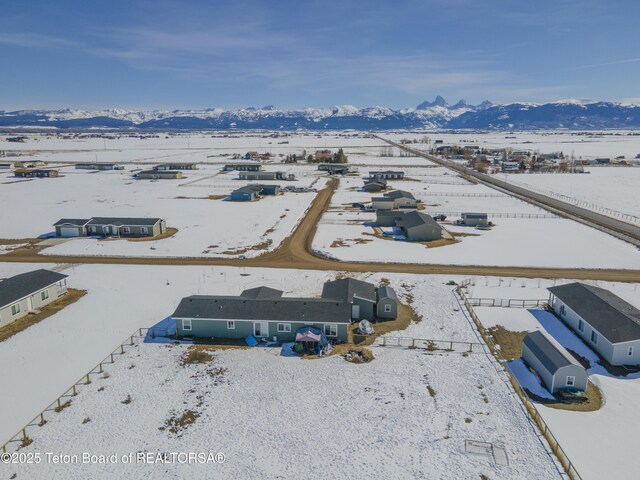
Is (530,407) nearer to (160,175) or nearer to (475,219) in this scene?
(475,219)

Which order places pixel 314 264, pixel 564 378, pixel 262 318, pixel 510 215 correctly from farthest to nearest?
1. pixel 510 215
2. pixel 314 264
3. pixel 262 318
4. pixel 564 378

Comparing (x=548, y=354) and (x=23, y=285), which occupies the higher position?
(x=23, y=285)

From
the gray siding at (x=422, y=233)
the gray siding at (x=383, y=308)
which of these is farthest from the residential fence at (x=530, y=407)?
the gray siding at (x=422, y=233)

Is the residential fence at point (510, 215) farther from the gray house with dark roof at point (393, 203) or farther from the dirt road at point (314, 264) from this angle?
the dirt road at point (314, 264)

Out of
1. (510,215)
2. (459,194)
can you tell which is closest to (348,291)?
(510,215)

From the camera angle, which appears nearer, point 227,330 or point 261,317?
point 261,317
